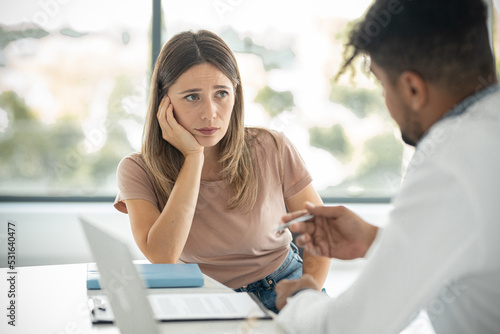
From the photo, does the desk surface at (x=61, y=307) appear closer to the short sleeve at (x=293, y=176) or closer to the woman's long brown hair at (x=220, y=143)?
the woman's long brown hair at (x=220, y=143)

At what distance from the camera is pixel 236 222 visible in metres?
1.77

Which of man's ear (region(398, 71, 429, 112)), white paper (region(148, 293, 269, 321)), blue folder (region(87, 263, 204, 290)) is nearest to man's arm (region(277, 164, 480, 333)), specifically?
man's ear (region(398, 71, 429, 112))

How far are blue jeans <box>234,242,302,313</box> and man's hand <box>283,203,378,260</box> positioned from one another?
50 centimetres

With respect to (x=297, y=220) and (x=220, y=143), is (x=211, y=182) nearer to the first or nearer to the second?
(x=220, y=143)

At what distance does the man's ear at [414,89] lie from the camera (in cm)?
95

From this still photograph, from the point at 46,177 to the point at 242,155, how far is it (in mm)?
2530

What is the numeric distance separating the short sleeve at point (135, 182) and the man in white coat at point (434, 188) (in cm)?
78

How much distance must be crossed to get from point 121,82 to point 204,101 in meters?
2.34

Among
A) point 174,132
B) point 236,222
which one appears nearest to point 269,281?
point 236,222

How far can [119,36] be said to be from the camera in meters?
3.92

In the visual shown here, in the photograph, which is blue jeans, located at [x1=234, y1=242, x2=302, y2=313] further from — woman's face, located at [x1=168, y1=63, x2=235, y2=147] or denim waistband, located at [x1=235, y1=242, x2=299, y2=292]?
woman's face, located at [x1=168, y1=63, x2=235, y2=147]

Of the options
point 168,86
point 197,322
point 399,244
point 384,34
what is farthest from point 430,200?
point 168,86

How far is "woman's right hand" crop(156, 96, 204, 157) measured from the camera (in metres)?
1.84

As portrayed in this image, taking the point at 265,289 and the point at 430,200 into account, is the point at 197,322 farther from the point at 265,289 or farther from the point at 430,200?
the point at 265,289
